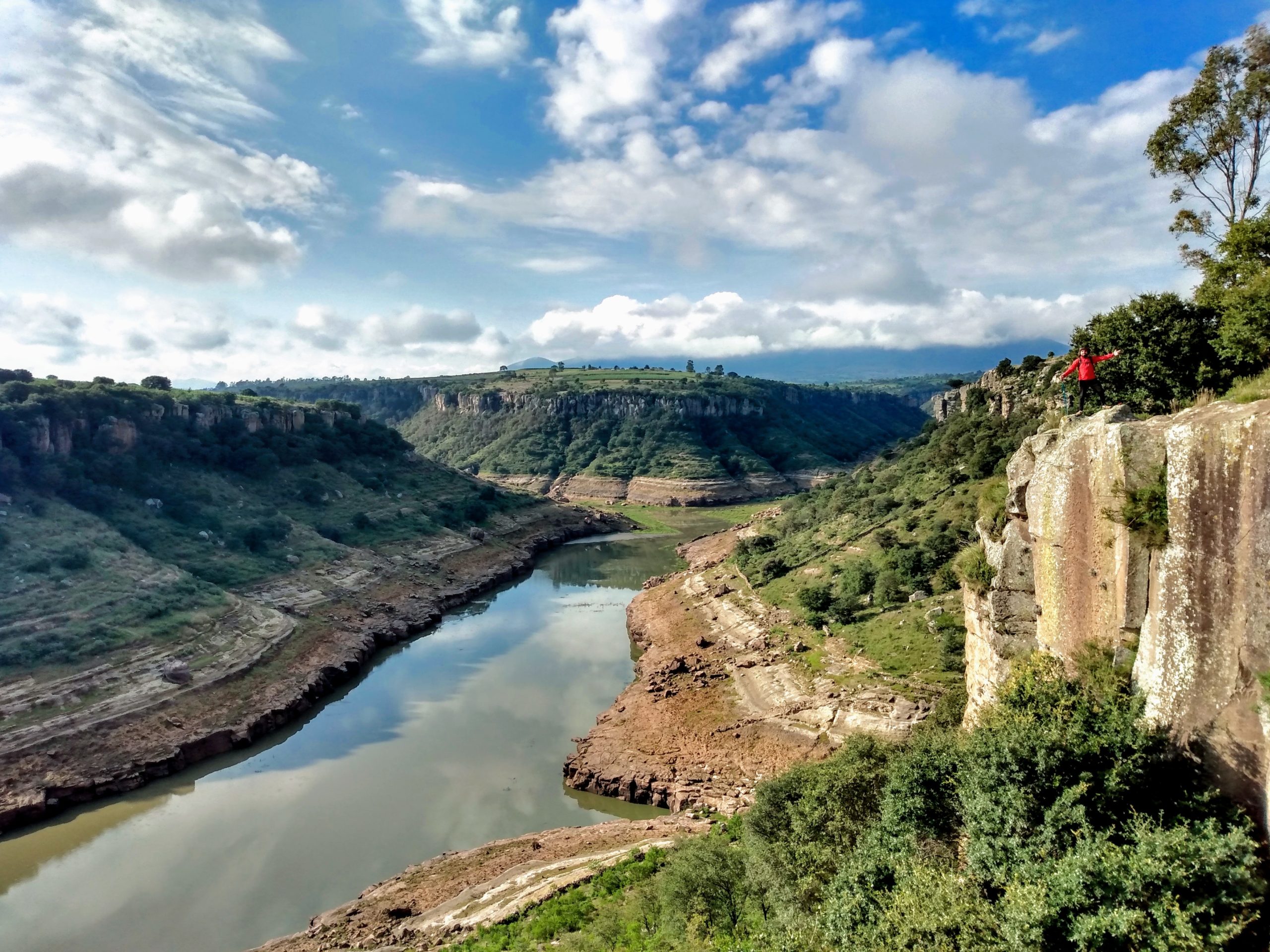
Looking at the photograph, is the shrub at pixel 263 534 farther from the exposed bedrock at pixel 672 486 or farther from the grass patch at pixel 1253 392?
the exposed bedrock at pixel 672 486

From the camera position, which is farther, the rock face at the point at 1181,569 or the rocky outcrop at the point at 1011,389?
the rocky outcrop at the point at 1011,389

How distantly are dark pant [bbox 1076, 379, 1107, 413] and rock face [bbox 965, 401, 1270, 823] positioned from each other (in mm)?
3590

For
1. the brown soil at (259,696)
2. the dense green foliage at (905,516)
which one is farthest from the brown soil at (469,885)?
the dense green foliage at (905,516)

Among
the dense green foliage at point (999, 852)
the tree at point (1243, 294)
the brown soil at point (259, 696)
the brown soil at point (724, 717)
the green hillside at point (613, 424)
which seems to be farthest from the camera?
the green hillside at point (613, 424)

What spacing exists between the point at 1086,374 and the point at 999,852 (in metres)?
11.3

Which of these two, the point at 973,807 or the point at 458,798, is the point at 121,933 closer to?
the point at 458,798

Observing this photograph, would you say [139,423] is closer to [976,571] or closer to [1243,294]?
[976,571]

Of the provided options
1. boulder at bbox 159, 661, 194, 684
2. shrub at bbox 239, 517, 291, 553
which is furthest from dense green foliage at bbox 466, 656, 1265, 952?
shrub at bbox 239, 517, 291, 553

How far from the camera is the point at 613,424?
130250mm

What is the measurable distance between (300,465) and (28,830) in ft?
154

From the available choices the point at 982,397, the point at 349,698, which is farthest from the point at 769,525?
the point at 349,698

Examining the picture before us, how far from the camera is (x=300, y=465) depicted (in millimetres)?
67438

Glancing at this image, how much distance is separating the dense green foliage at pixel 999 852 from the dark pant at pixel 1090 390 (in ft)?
24.3

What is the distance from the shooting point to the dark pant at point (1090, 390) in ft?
53.6
